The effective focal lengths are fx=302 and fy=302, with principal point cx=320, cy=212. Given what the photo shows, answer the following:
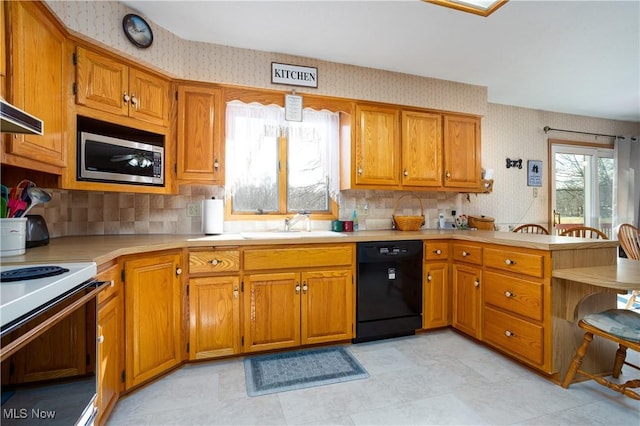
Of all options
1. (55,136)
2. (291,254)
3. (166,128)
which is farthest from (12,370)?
(166,128)

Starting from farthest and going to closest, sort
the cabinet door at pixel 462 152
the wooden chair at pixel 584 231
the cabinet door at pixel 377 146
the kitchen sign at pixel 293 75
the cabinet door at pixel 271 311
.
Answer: the cabinet door at pixel 462 152
the wooden chair at pixel 584 231
the cabinet door at pixel 377 146
the kitchen sign at pixel 293 75
the cabinet door at pixel 271 311

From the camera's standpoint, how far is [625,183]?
14.5 feet

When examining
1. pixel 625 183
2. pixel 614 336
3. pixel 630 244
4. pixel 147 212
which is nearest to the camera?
pixel 614 336

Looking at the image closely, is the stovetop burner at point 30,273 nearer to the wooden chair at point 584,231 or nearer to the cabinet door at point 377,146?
the cabinet door at point 377,146

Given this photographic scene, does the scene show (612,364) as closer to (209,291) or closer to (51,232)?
(209,291)

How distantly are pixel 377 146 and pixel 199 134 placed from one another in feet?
5.24

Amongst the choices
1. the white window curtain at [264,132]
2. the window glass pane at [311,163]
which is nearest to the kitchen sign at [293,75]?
the white window curtain at [264,132]

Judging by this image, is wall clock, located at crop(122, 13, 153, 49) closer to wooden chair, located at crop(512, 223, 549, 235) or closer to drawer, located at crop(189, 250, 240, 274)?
drawer, located at crop(189, 250, 240, 274)

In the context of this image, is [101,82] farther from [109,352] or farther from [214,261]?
[109,352]

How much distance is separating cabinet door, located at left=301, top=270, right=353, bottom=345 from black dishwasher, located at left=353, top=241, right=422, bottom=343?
95mm

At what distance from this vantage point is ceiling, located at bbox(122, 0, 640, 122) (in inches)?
81.2

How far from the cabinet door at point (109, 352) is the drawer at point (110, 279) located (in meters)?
0.03

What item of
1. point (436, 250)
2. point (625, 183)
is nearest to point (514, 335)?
point (436, 250)

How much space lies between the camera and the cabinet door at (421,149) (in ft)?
9.87
